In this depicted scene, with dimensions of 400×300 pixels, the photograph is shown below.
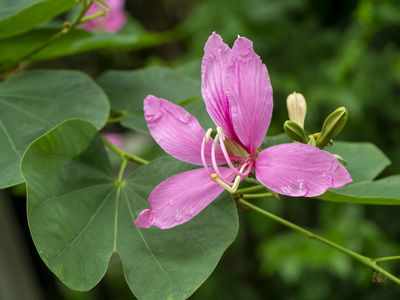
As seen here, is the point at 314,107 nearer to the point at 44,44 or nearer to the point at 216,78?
the point at 44,44

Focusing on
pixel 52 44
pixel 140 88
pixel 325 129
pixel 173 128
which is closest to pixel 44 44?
pixel 52 44

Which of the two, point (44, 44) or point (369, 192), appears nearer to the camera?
point (369, 192)

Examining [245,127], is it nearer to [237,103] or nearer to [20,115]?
[237,103]

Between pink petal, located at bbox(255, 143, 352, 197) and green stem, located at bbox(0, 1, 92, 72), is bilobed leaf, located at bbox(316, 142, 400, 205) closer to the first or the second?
pink petal, located at bbox(255, 143, 352, 197)

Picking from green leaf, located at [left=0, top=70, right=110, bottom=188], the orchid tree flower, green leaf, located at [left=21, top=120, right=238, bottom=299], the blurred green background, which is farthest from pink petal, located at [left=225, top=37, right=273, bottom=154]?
the blurred green background

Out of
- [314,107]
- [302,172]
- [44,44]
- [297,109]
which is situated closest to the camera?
[302,172]

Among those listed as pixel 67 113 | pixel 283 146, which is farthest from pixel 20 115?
pixel 283 146

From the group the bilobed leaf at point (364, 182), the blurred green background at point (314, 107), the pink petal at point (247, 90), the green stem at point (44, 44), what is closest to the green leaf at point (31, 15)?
the green stem at point (44, 44)
